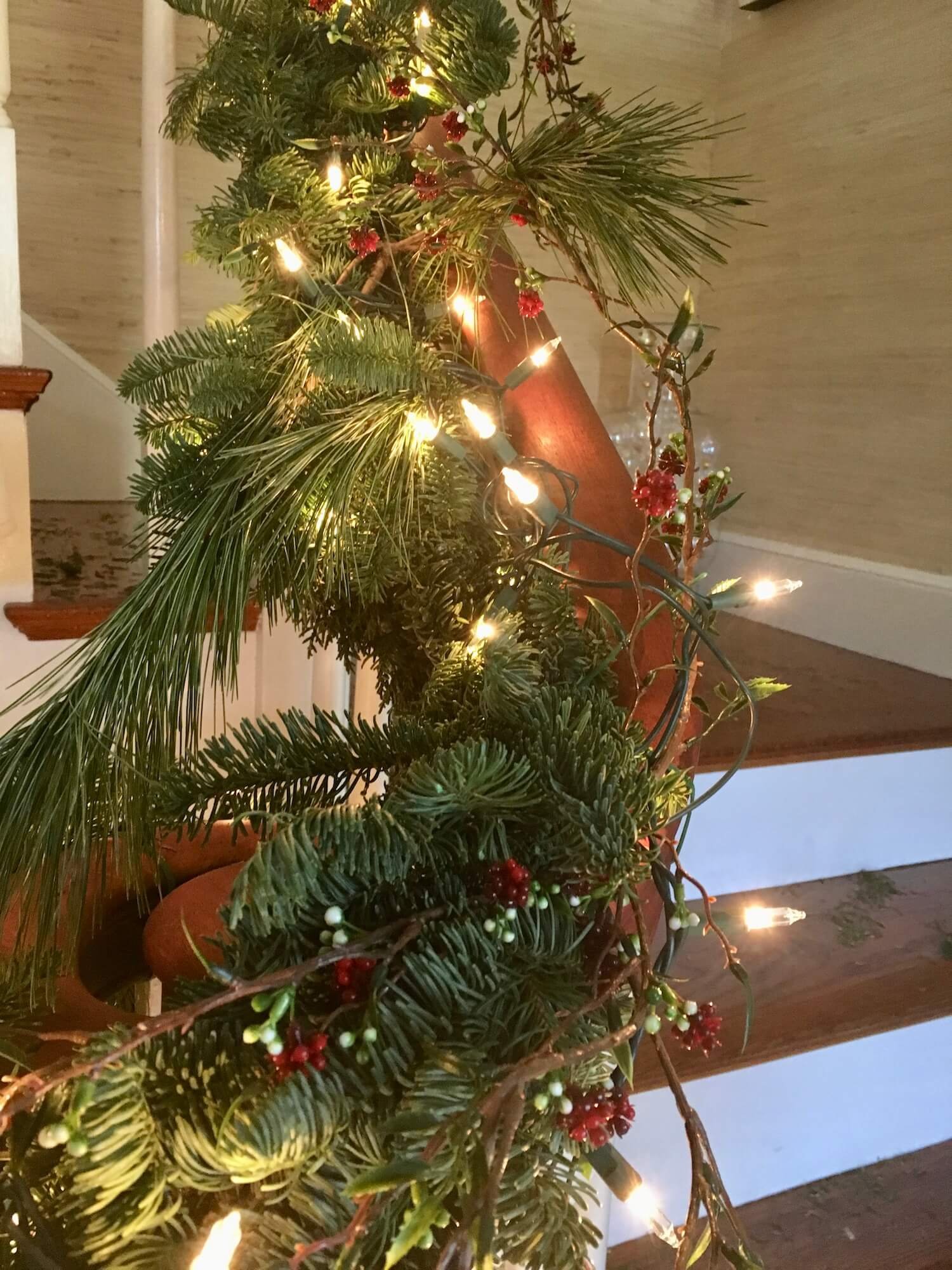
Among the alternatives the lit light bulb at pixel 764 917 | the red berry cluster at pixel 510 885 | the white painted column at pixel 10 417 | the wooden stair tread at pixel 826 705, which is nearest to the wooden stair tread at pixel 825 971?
the wooden stair tread at pixel 826 705

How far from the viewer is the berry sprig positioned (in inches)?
10.0

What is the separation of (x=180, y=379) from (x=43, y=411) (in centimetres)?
129

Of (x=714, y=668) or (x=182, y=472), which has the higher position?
(x=182, y=472)

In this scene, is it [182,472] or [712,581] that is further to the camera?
[712,581]

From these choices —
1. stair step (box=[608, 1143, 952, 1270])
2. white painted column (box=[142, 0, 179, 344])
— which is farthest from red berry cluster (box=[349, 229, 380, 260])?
white painted column (box=[142, 0, 179, 344])

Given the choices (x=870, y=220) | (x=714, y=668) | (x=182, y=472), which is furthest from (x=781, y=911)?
(x=870, y=220)

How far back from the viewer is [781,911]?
0.43 metres

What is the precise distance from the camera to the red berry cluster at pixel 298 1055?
30cm

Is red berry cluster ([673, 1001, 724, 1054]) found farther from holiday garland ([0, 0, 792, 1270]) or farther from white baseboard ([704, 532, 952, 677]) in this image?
white baseboard ([704, 532, 952, 677])

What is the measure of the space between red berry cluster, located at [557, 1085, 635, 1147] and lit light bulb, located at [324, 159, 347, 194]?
474 mm

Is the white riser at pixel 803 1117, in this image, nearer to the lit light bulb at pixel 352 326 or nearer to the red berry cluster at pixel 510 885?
the red berry cluster at pixel 510 885

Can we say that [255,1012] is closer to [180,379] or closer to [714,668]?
[180,379]

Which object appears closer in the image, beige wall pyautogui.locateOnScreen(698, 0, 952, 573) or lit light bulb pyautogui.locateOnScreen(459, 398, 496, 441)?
lit light bulb pyautogui.locateOnScreen(459, 398, 496, 441)

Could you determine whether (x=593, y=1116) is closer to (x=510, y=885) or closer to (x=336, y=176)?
(x=510, y=885)
